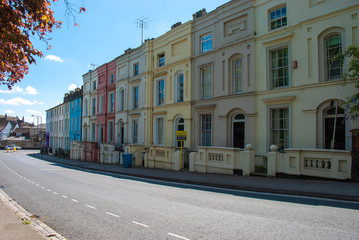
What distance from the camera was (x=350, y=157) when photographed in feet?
34.6

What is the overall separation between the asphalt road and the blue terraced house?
33.3m

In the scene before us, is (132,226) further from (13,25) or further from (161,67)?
(161,67)

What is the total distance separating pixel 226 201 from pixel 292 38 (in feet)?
32.6

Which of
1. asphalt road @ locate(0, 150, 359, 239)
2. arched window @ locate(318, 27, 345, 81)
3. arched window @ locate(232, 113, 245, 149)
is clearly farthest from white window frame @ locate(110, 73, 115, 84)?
arched window @ locate(318, 27, 345, 81)

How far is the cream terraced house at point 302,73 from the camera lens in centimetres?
1260

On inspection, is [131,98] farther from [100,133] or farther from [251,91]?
[251,91]

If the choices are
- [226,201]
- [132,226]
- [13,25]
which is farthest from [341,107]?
[13,25]

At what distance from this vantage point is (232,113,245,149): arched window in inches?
663

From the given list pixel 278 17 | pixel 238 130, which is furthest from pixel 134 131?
pixel 278 17

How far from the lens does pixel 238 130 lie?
17.1m

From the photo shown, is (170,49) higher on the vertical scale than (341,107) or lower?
higher

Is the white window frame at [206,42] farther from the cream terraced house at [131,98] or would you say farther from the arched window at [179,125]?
the cream terraced house at [131,98]

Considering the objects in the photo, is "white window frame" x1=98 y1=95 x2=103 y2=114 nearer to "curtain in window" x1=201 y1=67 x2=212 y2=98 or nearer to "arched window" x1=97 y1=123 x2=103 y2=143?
"arched window" x1=97 y1=123 x2=103 y2=143

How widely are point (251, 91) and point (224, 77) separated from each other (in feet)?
7.97
